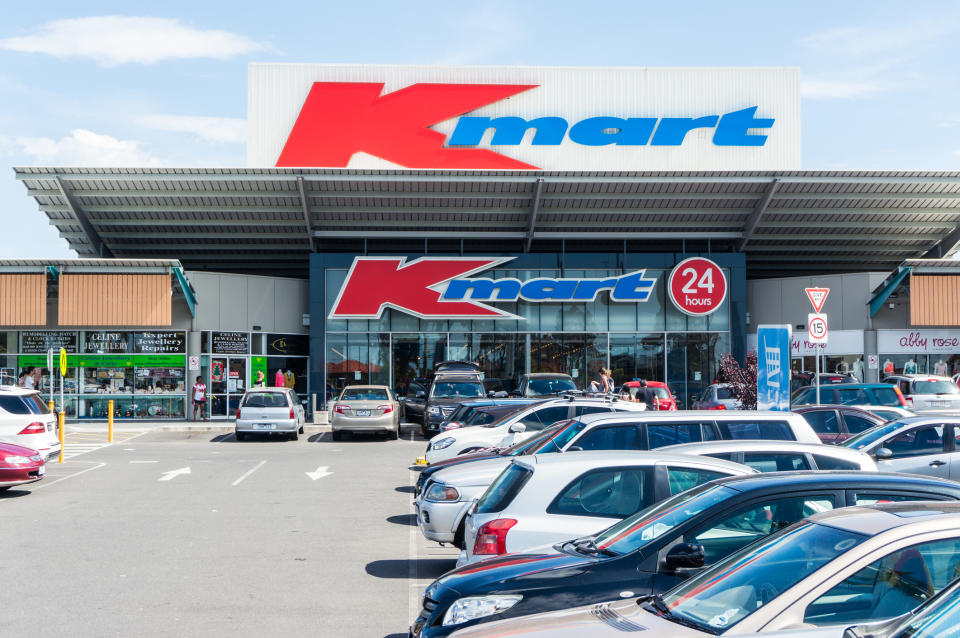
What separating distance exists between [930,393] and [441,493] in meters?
18.7

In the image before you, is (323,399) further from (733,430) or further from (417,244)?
(733,430)

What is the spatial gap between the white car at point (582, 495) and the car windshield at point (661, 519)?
1081mm

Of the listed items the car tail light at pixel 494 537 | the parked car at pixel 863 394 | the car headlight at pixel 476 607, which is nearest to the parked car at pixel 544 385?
the parked car at pixel 863 394

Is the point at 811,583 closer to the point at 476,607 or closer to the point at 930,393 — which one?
the point at 476,607

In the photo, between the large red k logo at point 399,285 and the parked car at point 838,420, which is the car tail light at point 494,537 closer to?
the parked car at point 838,420

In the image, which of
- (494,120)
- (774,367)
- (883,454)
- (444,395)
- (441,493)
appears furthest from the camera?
(494,120)

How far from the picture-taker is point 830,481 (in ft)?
18.5

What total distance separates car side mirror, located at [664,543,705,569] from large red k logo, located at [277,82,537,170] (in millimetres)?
29293

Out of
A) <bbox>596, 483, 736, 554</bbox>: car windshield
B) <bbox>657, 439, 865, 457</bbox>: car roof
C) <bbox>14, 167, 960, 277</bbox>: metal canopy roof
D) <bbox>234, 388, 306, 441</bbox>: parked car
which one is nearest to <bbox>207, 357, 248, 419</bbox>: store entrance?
<bbox>14, 167, 960, 277</bbox>: metal canopy roof

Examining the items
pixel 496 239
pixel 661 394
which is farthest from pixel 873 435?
pixel 496 239

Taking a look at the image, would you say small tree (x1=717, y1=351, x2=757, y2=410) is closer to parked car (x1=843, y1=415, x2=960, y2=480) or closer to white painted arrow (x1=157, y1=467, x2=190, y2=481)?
parked car (x1=843, y1=415, x2=960, y2=480)

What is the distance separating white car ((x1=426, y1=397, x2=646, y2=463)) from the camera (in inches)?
585

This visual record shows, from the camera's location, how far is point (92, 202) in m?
32.1

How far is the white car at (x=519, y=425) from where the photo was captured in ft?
48.7
